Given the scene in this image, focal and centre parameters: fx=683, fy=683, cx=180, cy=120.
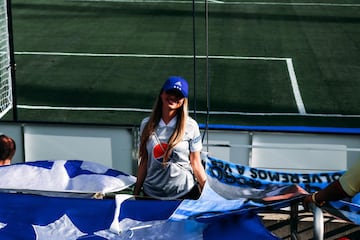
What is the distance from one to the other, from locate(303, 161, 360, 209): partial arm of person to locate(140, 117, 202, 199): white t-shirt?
157 cm

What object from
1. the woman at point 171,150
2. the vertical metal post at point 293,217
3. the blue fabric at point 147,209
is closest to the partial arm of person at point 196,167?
the woman at point 171,150

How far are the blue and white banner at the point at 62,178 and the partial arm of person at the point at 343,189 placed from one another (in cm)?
182

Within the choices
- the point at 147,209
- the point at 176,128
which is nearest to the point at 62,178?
the point at 176,128

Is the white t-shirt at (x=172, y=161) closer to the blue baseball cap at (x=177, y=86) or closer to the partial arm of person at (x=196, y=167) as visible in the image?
the partial arm of person at (x=196, y=167)

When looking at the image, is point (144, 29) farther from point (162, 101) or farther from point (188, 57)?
point (162, 101)

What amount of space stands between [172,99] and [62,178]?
41.3 inches

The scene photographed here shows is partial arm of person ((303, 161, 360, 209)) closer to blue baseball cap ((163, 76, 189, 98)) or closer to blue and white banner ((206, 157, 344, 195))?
blue and white banner ((206, 157, 344, 195))

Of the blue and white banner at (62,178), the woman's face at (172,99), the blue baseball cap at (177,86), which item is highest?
the blue baseball cap at (177,86)

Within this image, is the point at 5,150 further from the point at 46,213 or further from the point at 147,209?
the point at 147,209

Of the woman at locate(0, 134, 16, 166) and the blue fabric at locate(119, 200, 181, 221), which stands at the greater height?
the woman at locate(0, 134, 16, 166)

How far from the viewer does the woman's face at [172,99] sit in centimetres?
506

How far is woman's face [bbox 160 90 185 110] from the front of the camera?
5062 millimetres

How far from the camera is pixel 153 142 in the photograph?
5.21 meters

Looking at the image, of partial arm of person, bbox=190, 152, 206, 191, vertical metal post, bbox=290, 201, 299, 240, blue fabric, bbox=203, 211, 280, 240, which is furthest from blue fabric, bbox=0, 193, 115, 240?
vertical metal post, bbox=290, 201, 299, 240
